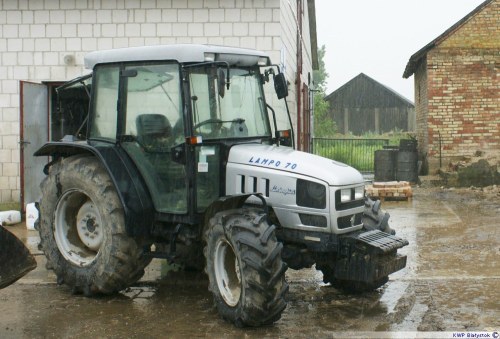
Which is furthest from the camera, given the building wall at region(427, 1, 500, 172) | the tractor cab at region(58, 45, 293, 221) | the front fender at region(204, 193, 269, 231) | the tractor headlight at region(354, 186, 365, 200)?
the building wall at region(427, 1, 500, 172)

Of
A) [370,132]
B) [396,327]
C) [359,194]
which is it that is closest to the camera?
[396,327]

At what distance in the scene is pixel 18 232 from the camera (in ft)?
37.5

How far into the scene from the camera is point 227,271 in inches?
247

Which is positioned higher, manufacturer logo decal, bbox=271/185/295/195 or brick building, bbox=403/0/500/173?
brick building, bbox=403/0/500/173

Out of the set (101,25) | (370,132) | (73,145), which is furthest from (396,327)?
(370,132)

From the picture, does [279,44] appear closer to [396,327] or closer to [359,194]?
[359,194]

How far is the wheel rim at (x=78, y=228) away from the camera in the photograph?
7.40 m

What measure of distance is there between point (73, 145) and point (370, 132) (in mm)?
51467

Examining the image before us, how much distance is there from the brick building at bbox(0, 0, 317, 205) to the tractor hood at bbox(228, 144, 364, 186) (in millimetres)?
6108

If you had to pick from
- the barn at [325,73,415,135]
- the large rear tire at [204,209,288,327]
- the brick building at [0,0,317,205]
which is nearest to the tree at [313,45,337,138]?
the barn at [325,73,415,135]

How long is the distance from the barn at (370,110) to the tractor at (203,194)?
51.1 meters

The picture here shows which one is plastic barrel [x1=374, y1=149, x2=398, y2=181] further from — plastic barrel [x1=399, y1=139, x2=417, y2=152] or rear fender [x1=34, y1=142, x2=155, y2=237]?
rear fender [x1=34, y1=142, x2=155, y2=237]

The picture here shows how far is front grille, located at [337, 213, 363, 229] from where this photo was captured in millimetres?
6324

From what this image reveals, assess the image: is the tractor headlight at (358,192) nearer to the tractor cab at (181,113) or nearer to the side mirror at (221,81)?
the tractor cab at (181,113)
